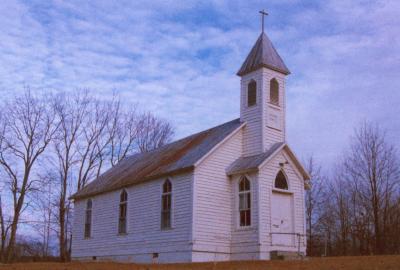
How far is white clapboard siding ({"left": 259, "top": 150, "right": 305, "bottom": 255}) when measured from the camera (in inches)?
968

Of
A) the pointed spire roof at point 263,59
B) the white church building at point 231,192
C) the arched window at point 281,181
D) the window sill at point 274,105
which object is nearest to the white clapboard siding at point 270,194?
the white church building at point 231,192

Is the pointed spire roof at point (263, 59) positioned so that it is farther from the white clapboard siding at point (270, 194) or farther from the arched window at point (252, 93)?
the white clapboard siding at point (270, 194)

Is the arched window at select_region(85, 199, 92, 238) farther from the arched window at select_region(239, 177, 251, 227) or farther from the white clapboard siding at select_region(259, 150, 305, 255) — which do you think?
the white clapboard siding at select_region(259, 150, 305, 255)

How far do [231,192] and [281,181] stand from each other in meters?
2.51

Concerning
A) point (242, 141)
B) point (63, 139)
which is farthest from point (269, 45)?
point (63, 139)

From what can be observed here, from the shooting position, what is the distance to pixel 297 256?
24453 millimetres

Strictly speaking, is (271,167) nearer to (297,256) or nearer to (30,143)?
(297,256)

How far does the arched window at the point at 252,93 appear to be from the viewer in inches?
1090

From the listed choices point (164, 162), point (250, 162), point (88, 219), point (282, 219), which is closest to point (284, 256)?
point (282, 219)

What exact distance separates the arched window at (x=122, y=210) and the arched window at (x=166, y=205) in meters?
4.18

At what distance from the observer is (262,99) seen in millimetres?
27094

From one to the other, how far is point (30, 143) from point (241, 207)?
89.6 feet

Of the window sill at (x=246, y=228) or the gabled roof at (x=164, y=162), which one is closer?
the window sill at (x=246, y=228)

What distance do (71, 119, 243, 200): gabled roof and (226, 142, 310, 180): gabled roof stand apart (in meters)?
1.47
